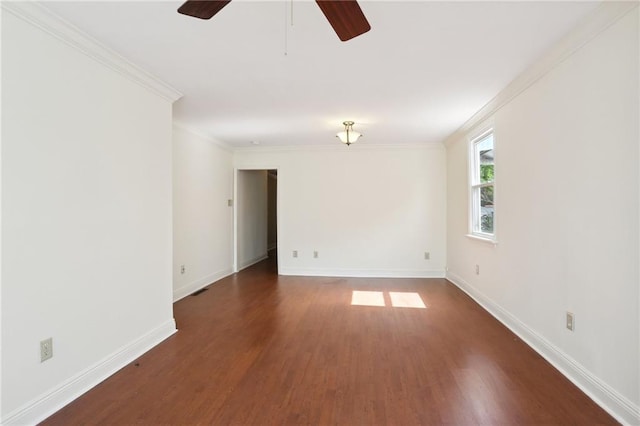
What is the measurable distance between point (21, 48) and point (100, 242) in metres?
1.22

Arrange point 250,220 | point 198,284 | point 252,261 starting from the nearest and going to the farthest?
point 198,284 → point 250,220 → point 252,261

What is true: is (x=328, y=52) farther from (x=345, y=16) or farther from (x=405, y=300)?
(x=405, y=300)

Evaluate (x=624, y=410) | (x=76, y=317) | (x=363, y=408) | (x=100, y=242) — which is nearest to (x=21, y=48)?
(x=100, y=242)

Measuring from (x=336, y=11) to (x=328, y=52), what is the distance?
1.00 m

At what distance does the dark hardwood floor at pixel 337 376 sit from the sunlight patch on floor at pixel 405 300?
227 millimetres

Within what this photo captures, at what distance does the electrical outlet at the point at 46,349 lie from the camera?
185 cm

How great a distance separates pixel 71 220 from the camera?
2037 millimetres

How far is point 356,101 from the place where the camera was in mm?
3340

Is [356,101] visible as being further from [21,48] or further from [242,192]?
[242,192]

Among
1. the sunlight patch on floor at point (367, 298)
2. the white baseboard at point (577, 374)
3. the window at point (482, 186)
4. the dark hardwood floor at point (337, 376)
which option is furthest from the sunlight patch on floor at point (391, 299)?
the window at point (482, 186)

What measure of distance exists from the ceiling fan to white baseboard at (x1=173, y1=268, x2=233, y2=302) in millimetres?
3481

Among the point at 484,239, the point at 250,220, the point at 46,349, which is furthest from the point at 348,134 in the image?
the point at 46,349

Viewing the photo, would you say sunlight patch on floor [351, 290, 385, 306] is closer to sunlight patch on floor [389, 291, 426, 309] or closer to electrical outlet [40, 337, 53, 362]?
sunlight patch on floor [389, 291, 426, 309]

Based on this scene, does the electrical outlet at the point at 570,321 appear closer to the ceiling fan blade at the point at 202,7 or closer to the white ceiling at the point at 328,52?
the white ceiling at the point at 328,52
